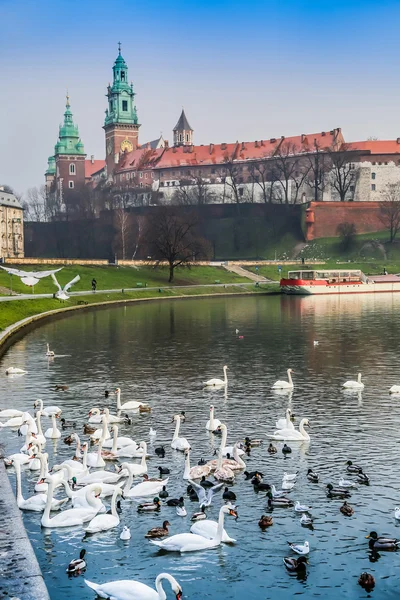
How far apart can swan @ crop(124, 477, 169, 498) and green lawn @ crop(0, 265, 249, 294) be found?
204 feet

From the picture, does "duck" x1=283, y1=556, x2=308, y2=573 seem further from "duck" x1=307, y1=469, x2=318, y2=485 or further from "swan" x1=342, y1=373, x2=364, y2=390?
"swan" x1=342, y1=373, x2=364, y2=390

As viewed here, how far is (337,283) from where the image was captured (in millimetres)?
107375

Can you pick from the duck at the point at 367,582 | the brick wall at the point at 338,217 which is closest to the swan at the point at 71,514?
the duck at the point at 367,582

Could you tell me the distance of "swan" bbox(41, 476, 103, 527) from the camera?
20859 millimetres

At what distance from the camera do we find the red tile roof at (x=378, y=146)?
536 ft

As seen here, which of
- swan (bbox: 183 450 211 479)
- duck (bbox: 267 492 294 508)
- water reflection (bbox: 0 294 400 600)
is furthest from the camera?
swan (bbox: 183 450 211 479)

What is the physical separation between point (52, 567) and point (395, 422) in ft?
52.3

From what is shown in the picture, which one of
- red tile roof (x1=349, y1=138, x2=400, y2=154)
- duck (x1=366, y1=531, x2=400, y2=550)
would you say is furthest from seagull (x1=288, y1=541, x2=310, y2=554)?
red tile roof (x1=349, y1=138, x2=400, y2=154)

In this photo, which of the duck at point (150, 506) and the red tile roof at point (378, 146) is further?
the red tile roof at point (378, 146)

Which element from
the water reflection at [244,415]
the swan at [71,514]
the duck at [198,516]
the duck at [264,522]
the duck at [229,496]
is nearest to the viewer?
the water reflection at [244,415]

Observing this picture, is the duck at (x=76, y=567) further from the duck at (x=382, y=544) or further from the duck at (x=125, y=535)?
the duck at (x=382, y=544)

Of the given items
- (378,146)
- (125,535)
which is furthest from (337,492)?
(378,146)

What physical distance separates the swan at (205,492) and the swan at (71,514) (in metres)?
2.59

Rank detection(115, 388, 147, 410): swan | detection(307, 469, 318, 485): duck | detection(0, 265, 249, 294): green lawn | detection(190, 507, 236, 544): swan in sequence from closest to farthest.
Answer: detection(190, 507, 236, 544): swan, detection(307, 469, 318, 485): duck, detection(115, 388, 147, 410): swan, detection(0, 265, 249, 294): green lawn
